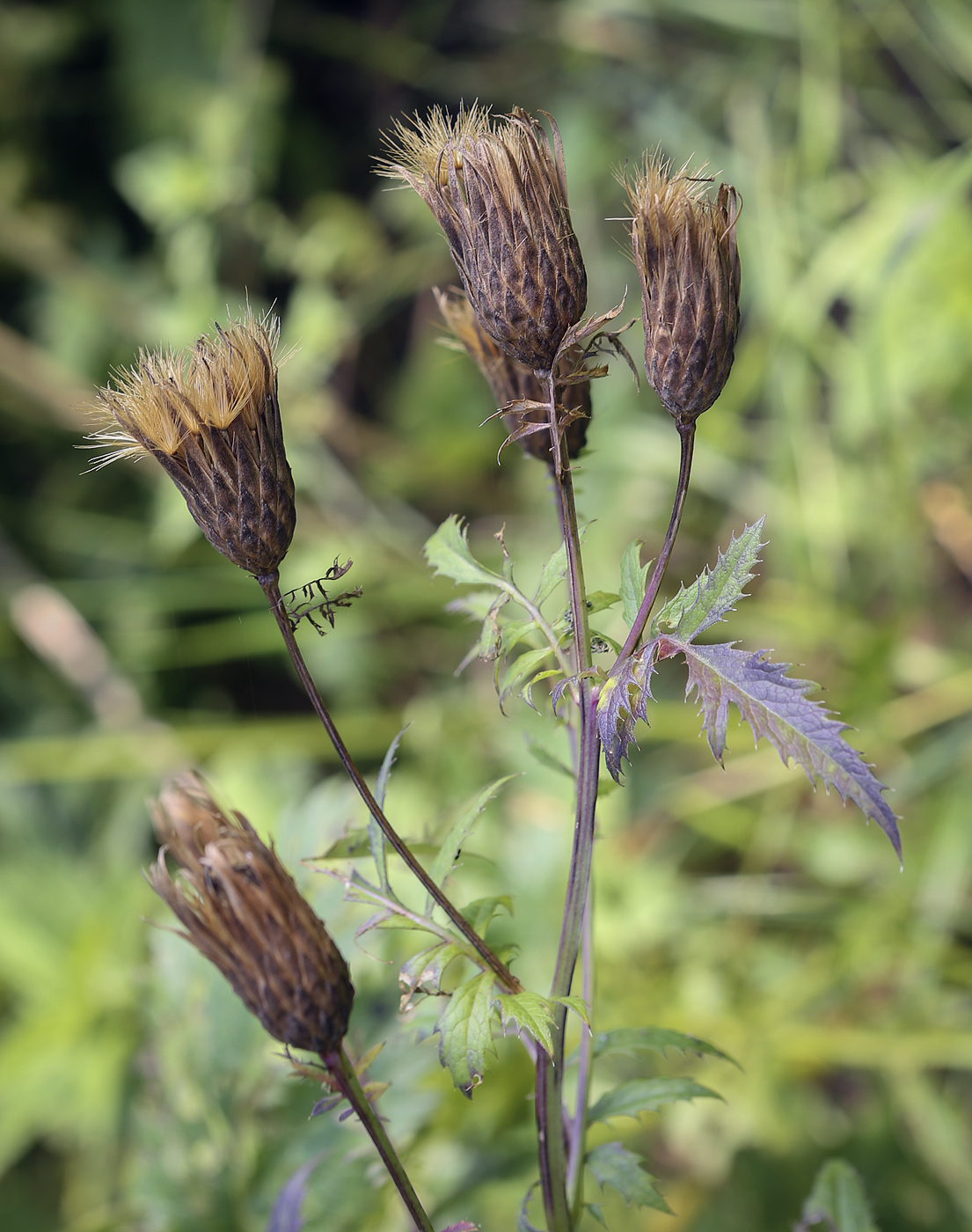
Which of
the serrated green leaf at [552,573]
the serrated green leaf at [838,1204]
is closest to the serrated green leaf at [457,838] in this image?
the serrated green leaf at [552,573]

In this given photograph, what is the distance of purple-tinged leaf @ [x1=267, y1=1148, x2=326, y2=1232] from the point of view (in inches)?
26.3

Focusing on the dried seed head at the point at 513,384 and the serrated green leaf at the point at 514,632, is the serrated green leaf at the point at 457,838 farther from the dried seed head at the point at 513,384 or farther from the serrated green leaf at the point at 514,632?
the dried seed head at the point at 513,384

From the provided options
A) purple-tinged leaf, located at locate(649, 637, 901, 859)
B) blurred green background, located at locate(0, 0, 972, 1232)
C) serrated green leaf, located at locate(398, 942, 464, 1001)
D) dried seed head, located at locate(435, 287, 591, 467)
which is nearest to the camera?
purple-tinged leaf, located at locate(649, 637, 901, 859)

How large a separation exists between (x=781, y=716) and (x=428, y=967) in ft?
0.74

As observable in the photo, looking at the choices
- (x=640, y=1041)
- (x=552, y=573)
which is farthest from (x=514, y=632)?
(x=640, y=1041)

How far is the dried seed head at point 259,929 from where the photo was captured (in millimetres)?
488

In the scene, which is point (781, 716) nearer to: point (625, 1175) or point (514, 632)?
point (514, 632)

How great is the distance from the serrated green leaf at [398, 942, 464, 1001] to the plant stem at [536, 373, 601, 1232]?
0.06 m

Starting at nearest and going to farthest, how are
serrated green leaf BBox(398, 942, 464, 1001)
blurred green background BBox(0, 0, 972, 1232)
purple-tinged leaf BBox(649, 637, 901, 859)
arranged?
purple-tinged leaf BBox(649, 637, 901, 859) → serrated green leaf BBox(398, 942, 464, 1001) → blurred green background BBox(0, 0, 972, 1232)

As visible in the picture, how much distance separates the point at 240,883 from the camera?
0.49 m

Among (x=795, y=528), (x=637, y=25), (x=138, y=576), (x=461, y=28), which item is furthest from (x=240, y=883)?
(x=461, y=28)

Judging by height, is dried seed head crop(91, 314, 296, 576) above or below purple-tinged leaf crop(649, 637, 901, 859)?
above

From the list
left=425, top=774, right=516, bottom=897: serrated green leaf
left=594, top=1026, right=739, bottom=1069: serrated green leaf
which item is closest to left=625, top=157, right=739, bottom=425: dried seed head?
left=425, top=774, right=516, bottom=897: serrated green leaf

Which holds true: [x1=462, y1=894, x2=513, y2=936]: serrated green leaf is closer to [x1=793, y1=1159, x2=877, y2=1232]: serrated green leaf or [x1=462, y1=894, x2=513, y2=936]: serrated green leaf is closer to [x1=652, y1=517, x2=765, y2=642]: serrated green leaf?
[x1=652, y1=517, x2=765, y2=642]: serrated green leaf
